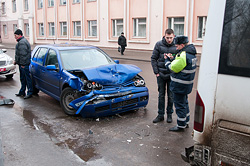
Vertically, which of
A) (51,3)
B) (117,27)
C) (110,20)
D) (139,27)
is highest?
(51,3)

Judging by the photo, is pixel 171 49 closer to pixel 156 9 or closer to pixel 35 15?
pixel 156 9

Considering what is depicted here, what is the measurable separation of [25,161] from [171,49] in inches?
135

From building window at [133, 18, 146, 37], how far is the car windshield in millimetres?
16932

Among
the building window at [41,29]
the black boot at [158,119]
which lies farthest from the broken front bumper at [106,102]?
the building window at [41,29]

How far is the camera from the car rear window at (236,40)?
2.52 m

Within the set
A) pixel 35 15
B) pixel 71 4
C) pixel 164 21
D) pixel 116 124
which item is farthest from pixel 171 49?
pixel 35 15

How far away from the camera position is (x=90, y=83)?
19.4ft

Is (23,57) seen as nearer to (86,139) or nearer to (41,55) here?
(41,55)

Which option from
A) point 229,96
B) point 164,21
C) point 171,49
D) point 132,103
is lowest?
point 132,103

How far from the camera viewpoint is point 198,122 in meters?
2.96

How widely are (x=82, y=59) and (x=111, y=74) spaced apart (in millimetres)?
1165

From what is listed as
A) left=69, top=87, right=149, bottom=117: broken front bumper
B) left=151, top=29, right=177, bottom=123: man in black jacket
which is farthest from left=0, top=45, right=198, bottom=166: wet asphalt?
left=151, top=29, right=177, bottom=123: man in black jacket

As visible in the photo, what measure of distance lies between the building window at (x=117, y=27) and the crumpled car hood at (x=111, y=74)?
19878 mm

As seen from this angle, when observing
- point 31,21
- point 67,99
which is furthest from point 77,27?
point 67,99
